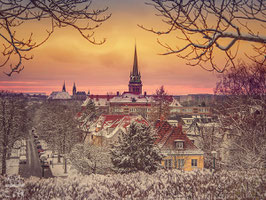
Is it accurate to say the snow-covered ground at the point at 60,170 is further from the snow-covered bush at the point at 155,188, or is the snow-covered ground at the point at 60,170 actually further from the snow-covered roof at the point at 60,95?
the snow-covered roof at the point at 60,95

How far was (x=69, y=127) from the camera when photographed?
37812 millimetres

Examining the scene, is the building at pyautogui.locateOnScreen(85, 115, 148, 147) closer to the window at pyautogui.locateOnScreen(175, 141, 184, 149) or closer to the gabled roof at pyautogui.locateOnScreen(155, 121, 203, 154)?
the gabled roof at pyautogui.locateOnScreen(155, 121, 203, 154)

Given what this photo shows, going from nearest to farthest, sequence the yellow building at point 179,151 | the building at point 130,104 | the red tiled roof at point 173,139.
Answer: the yellow building at point 179,151 → the red tiled roof at point 173,139 → the building at point 130,104

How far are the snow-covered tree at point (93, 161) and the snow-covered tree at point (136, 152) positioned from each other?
6.08m

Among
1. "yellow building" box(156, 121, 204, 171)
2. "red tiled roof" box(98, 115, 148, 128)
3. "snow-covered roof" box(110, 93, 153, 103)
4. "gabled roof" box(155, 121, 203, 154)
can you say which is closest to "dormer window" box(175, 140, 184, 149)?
"yellow building" box(156, 121, 204, 171)

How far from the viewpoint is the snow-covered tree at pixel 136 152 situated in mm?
18906

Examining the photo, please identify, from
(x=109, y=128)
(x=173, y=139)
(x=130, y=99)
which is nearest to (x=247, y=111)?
(x=173, y=139)

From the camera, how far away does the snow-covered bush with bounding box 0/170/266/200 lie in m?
8.30

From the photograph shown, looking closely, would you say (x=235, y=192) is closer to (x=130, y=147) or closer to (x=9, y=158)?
(x=130, y=147)

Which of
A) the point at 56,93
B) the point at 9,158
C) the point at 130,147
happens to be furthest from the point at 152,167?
the point at 56,93

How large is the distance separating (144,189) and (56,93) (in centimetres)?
19348

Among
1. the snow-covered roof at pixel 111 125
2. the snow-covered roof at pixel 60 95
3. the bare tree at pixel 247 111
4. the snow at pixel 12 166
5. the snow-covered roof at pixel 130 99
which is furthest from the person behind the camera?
the snow-covered roof at pixel 60 95

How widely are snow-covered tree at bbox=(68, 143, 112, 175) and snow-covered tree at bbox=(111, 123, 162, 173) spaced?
6.08 m

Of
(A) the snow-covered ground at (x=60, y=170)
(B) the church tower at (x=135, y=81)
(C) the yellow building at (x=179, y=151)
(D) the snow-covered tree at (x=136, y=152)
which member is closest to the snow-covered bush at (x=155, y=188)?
(D) the snow-covered tree at (x=136, y=152)
